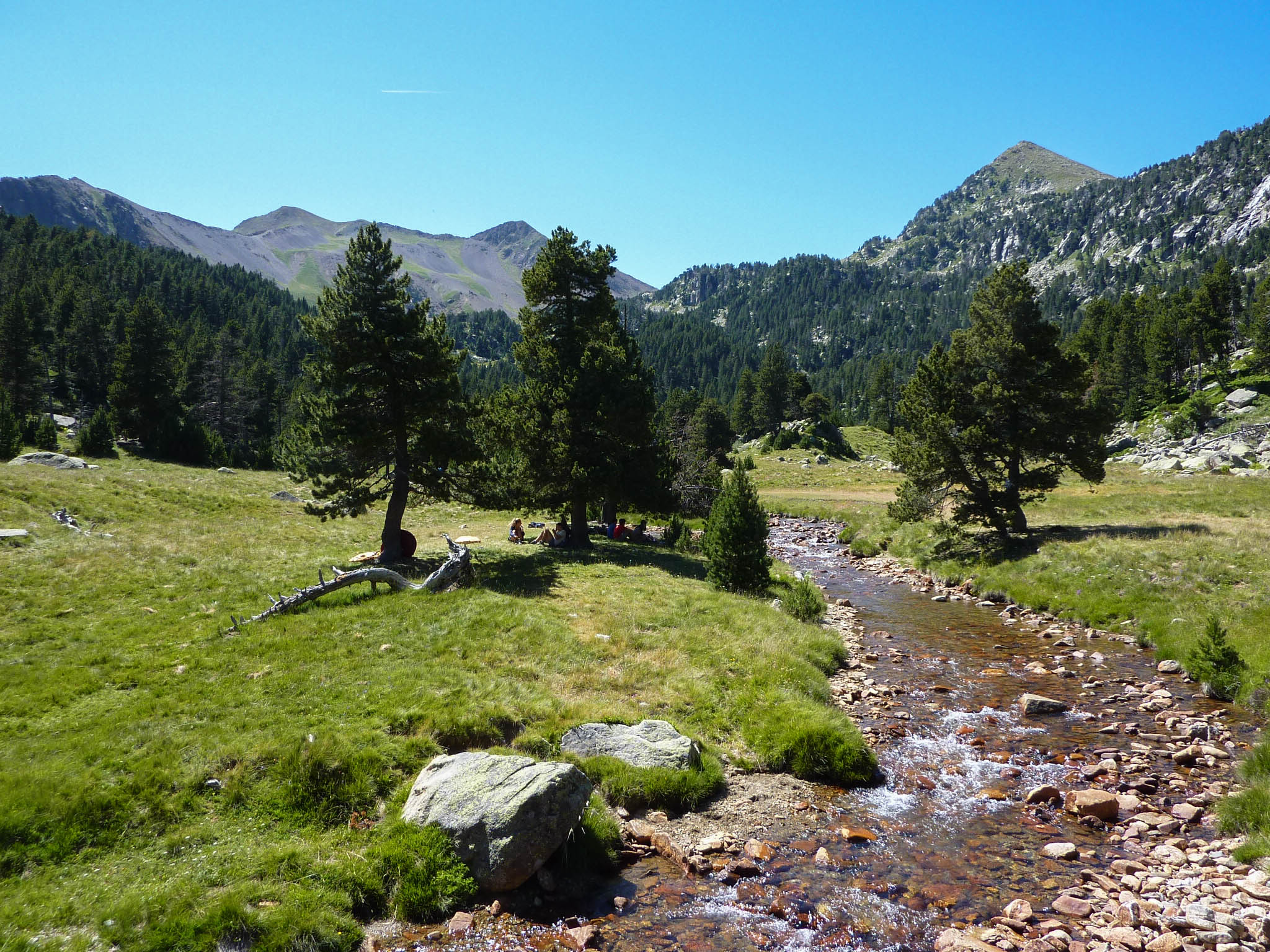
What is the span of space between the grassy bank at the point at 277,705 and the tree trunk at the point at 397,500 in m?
1.81

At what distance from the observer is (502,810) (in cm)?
884

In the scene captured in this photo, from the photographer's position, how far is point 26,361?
237 ft

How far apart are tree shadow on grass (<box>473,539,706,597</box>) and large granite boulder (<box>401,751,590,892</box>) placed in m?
11.4

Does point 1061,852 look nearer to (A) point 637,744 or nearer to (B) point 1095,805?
(B) point 1095,805

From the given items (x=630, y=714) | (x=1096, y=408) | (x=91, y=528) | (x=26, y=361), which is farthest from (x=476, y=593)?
(x=26, y=361)

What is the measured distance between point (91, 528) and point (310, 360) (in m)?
15.9

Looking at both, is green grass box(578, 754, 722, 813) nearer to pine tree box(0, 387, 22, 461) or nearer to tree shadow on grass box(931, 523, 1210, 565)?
tree shadow on grass box(931, 523, 1210, 565)

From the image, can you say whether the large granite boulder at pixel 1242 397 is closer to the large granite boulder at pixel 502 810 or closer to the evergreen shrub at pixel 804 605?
the evergreen shrub at pixel 804 605

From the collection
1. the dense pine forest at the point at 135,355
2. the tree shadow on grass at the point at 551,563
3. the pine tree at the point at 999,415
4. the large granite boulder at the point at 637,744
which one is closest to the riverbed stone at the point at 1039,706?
the large granite boulder at the point at 637,744

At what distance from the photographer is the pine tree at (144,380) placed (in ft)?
229

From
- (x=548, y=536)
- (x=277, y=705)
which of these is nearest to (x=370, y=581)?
(x=277, y=705)

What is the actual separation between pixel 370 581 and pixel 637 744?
44.1 ft

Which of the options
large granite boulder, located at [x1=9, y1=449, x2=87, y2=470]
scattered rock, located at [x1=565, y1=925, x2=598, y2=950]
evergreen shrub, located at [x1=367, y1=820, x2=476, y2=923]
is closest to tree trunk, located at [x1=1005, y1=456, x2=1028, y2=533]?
scattered rock, located at [x1=565, y1=925, x2=598, y2=950]

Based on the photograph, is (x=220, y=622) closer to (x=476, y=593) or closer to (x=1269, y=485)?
(x=476, y=593)
